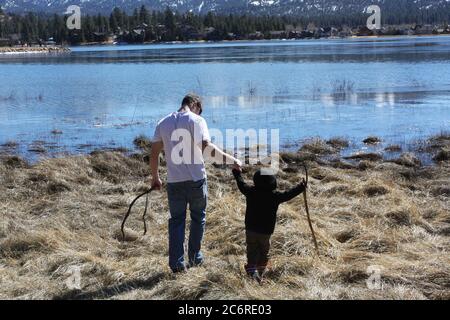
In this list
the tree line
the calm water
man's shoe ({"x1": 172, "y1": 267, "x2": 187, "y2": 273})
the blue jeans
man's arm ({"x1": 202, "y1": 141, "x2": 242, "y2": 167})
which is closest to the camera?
man's arm ({"x1": 202, "y1": 141, "x2": 242, "y2": 167})

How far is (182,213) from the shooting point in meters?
6.59

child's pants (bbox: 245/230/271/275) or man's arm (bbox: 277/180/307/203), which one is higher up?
man's arm (bbox: 277/180/307/203)

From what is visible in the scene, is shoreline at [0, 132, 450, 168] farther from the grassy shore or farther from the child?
the child

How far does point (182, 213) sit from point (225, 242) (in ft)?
4.72

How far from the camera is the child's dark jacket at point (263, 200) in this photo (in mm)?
6309

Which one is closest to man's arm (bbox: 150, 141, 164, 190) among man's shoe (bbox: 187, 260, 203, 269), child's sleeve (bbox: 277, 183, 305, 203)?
man's shoe (bbox: 187, 260, 203, 269)

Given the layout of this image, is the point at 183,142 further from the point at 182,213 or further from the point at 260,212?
the point at 260,212

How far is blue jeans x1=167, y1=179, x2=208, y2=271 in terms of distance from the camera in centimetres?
650

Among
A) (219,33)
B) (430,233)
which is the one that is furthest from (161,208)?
(219,33)

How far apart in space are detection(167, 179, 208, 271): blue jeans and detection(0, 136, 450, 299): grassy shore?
25cm

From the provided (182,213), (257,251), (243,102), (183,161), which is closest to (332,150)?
(257,251)

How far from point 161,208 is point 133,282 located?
3215 mm

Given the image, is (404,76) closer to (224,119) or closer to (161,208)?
(224,119)

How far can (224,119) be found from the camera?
23.0 meters
